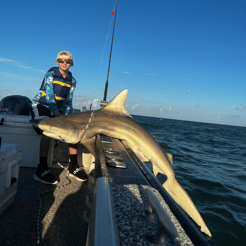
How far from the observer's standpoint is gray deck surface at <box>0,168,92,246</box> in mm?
1729

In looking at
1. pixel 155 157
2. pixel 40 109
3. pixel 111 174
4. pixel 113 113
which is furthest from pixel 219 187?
pixel 40 109

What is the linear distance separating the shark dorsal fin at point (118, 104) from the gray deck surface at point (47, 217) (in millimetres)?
1384

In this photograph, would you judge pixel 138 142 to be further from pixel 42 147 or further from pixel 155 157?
pixel 42 147

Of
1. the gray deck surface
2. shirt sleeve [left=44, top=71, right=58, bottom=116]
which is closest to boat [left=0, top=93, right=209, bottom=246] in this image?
the gray deck surface

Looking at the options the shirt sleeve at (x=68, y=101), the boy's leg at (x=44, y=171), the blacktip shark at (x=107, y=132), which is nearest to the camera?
the blacktip shark at (x=107, y=132)

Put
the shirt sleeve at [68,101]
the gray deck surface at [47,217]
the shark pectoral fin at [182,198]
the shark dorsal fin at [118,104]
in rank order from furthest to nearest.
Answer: the shirt sleeve at [68,101]
the shark dorsal fin at [118,104]
the shark pectoral fin at [182,198]
the gray deck surface at [47,217]

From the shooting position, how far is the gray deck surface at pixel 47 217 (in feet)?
5.67

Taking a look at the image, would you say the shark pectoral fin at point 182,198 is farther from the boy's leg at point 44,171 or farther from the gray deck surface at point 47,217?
the boy's leg at point 44,171

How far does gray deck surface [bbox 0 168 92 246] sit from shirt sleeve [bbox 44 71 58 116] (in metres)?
1.31

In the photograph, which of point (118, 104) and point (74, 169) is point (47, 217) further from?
point (118, 104)

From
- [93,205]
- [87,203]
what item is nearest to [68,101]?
[87,203]

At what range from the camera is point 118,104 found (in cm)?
301

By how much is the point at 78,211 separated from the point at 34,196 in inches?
27.9

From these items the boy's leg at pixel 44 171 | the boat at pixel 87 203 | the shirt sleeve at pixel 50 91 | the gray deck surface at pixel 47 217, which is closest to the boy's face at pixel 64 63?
the shirt sleeve at pixel 50 91
